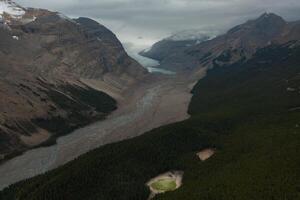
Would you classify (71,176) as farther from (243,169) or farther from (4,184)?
(243,169)

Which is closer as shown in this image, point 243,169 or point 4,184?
point 243,169

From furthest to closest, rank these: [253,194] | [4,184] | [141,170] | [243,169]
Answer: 1. [4,184]
2. [141,170]
3. [243,169]
4. [253,194]

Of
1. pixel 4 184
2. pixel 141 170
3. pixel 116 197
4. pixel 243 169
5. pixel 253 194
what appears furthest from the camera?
pixel 4 184

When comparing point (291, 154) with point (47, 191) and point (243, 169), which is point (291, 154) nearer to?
point (243, 169)

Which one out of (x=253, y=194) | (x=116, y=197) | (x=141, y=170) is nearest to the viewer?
(x=253, y=194)

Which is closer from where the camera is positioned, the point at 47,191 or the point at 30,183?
the point at 47,191

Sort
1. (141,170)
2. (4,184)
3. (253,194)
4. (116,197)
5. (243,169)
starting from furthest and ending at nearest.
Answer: (4,184), (141,170), (243,169), (116,197), (253,194)

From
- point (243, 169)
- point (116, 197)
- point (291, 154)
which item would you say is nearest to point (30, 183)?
point (116, 197)

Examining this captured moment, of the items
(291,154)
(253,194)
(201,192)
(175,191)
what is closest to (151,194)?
(175,191)
